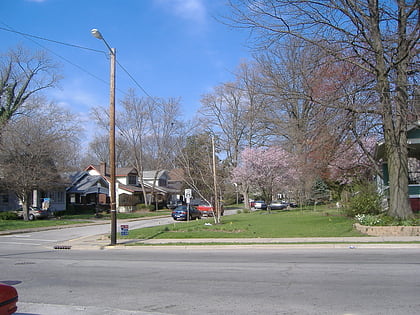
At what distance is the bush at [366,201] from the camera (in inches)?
816

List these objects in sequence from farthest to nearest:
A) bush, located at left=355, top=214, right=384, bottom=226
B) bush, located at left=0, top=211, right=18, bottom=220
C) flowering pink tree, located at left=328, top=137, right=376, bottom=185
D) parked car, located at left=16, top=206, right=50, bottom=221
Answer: parked car, located at left=16, top=206, right=50, bottom=221, bush, located at left=0, top=211, right=18, bottom=220, flowering pink tree, located at left=328, top=137, right=376, bottom=185, bush, located at left=355, top=214, right=384, bottom=226

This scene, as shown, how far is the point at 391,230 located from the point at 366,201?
12.9 feet

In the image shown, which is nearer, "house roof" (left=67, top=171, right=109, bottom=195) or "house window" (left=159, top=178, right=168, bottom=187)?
"house roof" (left=67, top=171, right=109, bottom=195)

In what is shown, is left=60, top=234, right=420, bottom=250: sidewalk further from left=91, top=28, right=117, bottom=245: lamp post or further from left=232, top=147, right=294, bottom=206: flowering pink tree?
left=232, top=147, right=294, bottom=206: flowering pink tree

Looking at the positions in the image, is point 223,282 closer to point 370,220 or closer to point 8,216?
point 370,220

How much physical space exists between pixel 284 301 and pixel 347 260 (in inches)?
212

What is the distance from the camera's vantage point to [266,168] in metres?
48.2

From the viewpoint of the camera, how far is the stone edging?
16.6 m

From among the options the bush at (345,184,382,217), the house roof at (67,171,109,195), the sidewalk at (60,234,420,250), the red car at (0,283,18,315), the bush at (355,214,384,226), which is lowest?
the sidewalk at (60,234,420,250)

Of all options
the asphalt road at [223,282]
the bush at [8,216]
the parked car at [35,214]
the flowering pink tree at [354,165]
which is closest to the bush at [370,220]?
the asphalt road at [223,282]

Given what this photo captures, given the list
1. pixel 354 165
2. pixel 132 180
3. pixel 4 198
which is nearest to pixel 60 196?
pixel 4 198

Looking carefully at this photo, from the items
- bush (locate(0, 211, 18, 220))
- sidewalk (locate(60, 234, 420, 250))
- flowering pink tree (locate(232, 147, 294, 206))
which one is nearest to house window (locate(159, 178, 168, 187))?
flowering pink tree (locate(232, 147, 294, 206))

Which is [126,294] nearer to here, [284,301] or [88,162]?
[284,301]

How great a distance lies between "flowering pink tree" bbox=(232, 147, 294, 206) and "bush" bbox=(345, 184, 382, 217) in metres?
25.0
